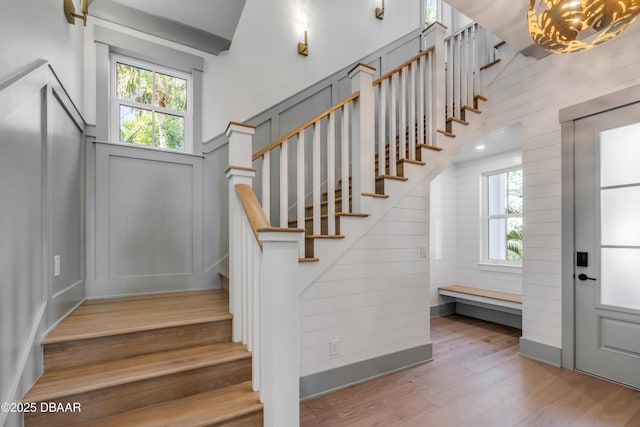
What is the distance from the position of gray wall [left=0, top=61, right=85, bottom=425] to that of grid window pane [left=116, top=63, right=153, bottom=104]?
79cm

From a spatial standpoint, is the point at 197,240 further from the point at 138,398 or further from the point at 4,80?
the point at 4,80

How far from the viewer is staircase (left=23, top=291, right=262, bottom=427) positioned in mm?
1458

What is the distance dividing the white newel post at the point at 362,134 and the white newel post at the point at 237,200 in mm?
884

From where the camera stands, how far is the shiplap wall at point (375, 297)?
227 cm

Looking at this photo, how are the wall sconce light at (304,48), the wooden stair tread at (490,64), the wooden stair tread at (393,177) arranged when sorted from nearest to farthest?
the wooden stair tread at (393,177), the wooden stair tread at (490,64), the wall sconce light at (304,48)

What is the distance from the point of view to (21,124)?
143 centimetres

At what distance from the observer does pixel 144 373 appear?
1.61 metres

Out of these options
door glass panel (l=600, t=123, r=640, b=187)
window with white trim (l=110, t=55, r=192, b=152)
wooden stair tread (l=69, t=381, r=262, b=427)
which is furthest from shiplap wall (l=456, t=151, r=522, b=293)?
window with white trim (l=110, t=55, r=192, b=152)

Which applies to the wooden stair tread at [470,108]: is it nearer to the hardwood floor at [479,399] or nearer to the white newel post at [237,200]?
the white newel post at [237,200]

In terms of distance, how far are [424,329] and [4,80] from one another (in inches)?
128

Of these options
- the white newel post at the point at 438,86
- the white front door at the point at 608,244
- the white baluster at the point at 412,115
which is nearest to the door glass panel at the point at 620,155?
the white front door at the point at 608,244

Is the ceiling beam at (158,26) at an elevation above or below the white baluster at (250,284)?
above

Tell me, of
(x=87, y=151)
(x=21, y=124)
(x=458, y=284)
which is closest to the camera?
(x=21, y=124)

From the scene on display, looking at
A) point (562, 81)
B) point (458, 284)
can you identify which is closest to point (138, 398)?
point (562, 81)
